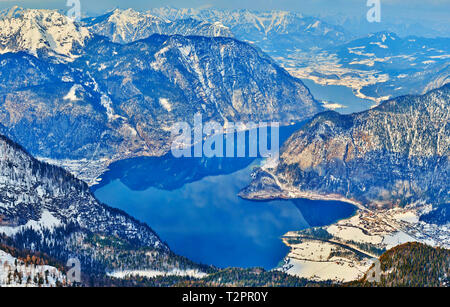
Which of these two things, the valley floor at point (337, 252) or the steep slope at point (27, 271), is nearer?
the steep slope at point (27, 271)

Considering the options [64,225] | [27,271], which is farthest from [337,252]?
[27,271]

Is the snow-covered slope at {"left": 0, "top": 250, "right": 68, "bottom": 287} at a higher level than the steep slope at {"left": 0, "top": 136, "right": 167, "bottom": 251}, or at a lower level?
lower

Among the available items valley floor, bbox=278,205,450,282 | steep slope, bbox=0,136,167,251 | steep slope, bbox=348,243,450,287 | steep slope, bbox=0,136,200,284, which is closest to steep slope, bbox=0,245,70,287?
steep slope, bbox=0,136,200,284

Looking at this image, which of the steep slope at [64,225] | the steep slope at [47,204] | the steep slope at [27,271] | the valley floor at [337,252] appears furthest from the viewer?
the valley floor at [337,252]

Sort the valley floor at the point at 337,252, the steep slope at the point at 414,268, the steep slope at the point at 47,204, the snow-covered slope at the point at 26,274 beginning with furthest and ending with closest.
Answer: the valley floor at the point at 337,252 < the steep slope at the point at 47,204 < the steep slope at the point at 414,268 < the snow-covered slope at the point at 26,274

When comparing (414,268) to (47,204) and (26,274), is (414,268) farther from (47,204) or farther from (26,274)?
(47,204)

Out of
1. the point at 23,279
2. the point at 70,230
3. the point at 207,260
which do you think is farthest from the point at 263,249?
the point at 23,279

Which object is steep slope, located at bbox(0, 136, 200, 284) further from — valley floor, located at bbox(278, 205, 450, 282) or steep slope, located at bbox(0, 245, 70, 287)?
valley floor, located at bbox(278, 205, 450, 282)

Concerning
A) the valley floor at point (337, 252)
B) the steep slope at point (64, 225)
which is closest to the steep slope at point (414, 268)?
the valley floor at point (337, 252)

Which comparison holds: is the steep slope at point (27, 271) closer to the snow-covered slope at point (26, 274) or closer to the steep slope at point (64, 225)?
the snow-covered slope at point (26, 274)

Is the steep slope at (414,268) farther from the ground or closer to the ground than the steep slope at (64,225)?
closer to the ground
